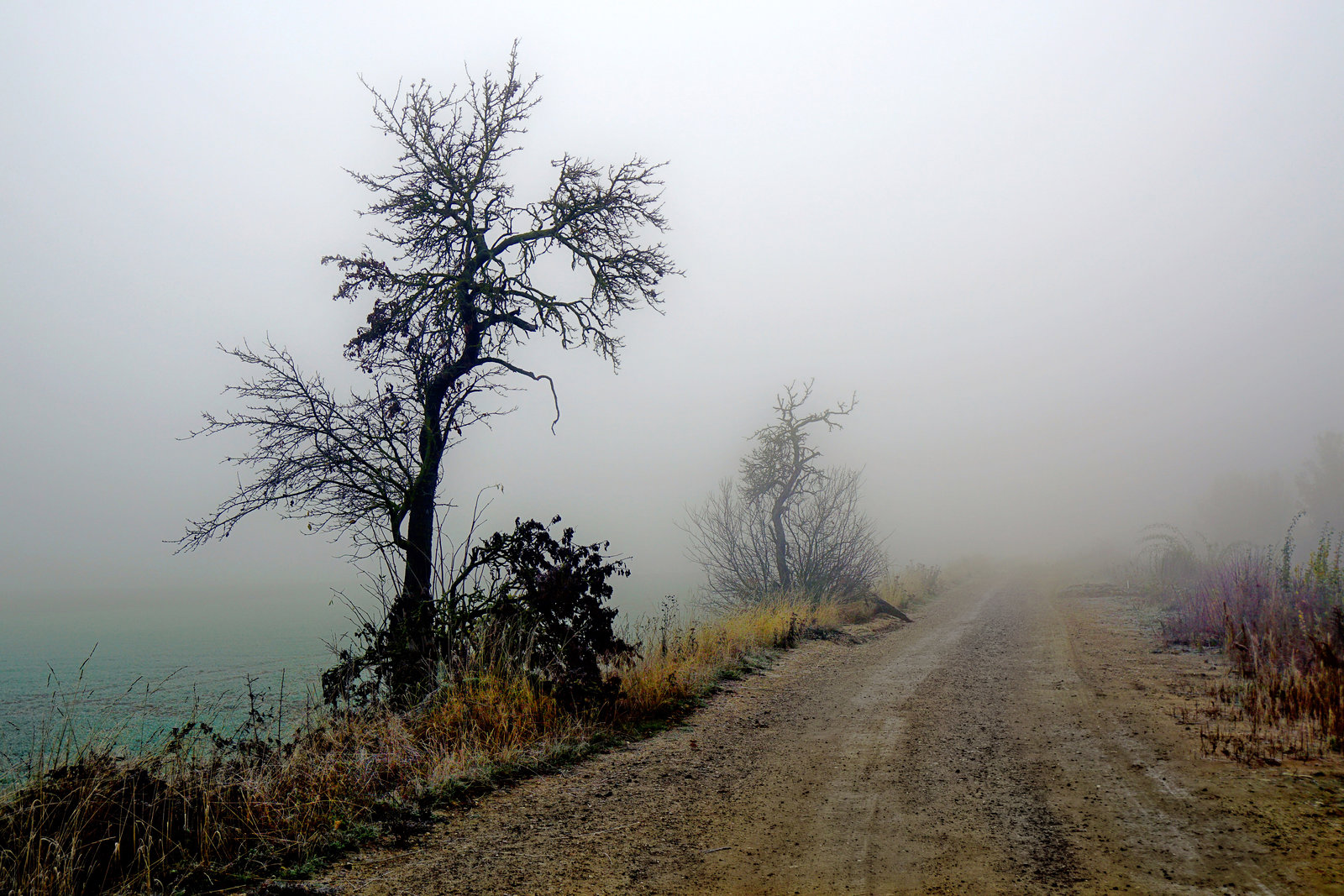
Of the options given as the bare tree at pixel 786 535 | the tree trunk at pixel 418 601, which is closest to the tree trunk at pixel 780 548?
the bare tree at pixel 786 535

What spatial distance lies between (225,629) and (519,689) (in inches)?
635

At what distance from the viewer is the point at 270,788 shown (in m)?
4.58

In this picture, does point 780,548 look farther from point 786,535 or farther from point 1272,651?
point 1272,651

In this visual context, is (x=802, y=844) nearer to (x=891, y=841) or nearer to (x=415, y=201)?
(x=891, y=841)

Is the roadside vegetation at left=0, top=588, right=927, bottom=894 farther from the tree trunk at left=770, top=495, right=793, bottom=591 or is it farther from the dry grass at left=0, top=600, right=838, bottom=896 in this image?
the tree trunk at left=770, top=495, right=793, bottom=591

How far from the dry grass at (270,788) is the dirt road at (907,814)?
17.9 inches

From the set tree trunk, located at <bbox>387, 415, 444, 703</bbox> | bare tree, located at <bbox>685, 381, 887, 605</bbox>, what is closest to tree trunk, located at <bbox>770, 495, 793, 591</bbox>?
bare tree, located at <bbox>685, 381, 887, 605</bbox>

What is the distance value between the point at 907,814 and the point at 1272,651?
5.52 meters

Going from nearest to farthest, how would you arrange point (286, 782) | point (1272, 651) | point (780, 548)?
point (286, 782) → point (1272, 651) → point (780, 548)

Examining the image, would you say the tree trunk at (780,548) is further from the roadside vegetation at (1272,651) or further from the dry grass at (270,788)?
the dry grass at (270,788)

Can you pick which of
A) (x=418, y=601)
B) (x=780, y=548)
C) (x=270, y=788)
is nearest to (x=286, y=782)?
(x=270, y=788)

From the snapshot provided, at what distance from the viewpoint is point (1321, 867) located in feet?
10.7

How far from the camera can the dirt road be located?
3.46m

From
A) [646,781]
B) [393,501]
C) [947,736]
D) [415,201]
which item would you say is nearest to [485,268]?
[415,201]
